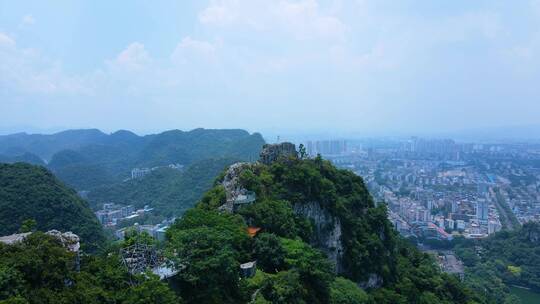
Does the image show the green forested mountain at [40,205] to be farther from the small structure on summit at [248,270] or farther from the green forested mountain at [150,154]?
the green forested mountain at [150,154]

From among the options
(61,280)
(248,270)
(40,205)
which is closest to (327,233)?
(248,270)

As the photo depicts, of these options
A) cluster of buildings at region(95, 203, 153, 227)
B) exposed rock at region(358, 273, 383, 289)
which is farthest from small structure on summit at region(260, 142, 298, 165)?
cluster of buildings at region(95, 203, 153, 227)

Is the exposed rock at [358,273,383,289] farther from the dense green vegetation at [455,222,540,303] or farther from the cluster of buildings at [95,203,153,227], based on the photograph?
the cluster of buildings at [95,203,153,227]

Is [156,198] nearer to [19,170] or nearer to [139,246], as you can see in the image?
[19,170]

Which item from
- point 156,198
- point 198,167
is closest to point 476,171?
point 198,167

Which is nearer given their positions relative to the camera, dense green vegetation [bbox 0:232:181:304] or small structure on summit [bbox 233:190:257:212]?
dense green vegetation [bbox 0:232:181:304]
